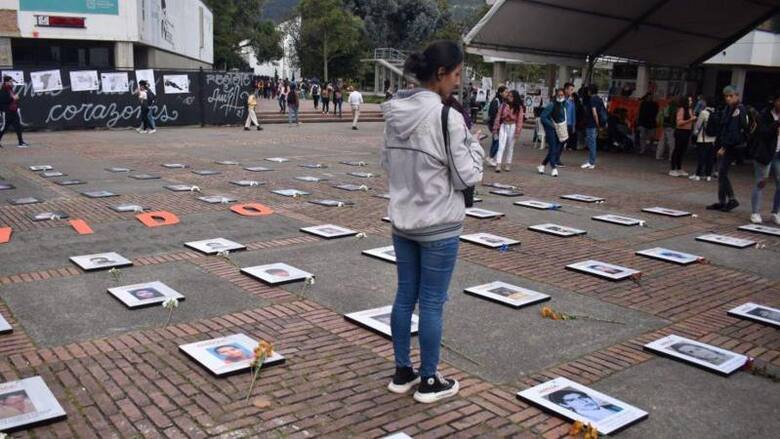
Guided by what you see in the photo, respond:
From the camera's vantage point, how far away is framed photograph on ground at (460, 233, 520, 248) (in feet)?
24.2

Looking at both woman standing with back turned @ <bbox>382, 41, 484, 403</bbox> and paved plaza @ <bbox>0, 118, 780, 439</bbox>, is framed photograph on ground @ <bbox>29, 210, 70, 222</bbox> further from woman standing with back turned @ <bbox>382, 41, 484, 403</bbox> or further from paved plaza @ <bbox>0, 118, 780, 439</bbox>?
woman standing with back turned @ <bbox>382, 41, 484, 403</bbox>

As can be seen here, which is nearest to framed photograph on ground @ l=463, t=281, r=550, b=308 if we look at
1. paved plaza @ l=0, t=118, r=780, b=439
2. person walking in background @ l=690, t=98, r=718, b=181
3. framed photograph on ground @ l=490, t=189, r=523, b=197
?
paved plaza @ l=0, t=118, r=780, b=439

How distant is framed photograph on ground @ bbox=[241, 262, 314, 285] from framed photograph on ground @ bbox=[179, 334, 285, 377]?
1.30 metres

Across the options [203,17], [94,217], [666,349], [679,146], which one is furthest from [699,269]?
[203,17]

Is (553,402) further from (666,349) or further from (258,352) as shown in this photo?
(258,352)

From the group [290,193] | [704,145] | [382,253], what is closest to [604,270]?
[382,253]

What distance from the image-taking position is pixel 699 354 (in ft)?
14.6

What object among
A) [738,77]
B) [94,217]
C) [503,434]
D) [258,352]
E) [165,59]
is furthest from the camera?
[165,59]

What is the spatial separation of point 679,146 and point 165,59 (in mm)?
30069

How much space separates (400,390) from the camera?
3812 mm

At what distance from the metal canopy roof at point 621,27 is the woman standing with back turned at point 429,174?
13012mm

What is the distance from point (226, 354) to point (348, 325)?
0.99 m

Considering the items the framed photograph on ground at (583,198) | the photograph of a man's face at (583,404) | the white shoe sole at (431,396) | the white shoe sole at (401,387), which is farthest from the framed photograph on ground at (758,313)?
the framed photograph on ground at (583,198)

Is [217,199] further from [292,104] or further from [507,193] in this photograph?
[292,104]
